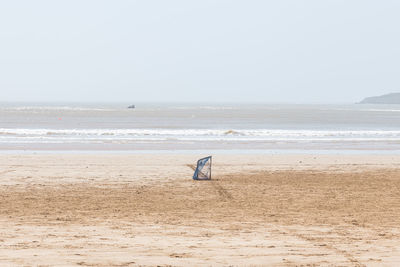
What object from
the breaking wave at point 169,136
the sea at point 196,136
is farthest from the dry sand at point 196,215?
the breaking wave at point 169,136

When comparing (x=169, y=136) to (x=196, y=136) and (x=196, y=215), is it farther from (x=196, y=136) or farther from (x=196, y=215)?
(x=196, y=215)

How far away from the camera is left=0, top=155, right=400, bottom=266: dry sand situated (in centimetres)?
709

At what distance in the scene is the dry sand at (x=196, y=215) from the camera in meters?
7.09

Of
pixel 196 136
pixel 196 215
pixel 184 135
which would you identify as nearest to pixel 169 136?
pixel 184 135

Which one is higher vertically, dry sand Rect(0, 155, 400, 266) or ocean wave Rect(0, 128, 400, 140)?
dry sand Rect(0, 155, 400, 266)

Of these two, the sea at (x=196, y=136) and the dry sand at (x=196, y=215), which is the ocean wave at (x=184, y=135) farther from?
the dry sand at (x=196, y=215)

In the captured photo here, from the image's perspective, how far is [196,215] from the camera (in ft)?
33.2

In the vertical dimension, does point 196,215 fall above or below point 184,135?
above

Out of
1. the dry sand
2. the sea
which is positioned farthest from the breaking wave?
the dry sand

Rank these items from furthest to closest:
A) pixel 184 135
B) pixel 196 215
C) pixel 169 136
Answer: pixel 184 135 → pixel 169 136 → pixel 196 215

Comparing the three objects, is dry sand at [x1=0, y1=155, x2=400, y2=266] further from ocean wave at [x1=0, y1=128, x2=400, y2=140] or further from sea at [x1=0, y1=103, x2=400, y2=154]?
ocean wave at [x1=0, y1=128, x2=400, y2=140]

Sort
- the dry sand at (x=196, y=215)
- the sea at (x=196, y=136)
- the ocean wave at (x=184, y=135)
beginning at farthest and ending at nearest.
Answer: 1. the ocean wave at (x=184, y=135)
2. the sea at (x=196, y=136)
3. the dry sand at (x=196, y=215)

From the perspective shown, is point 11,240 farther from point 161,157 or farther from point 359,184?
point 161,157

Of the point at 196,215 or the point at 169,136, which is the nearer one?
the point at 196,215
